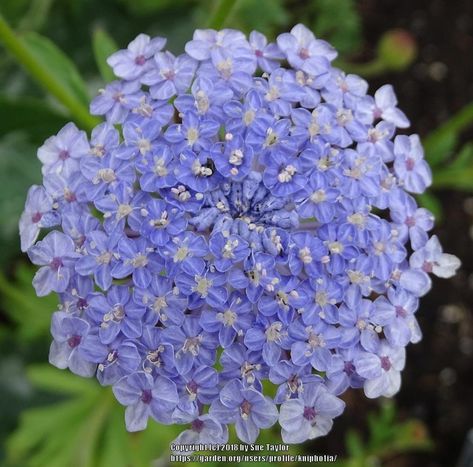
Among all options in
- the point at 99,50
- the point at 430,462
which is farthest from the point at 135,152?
the point at 430,462

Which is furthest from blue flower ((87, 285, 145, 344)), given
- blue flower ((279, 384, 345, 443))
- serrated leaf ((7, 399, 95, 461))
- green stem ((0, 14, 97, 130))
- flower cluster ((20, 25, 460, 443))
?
serrated leaf ((7, 399, 95, 461))

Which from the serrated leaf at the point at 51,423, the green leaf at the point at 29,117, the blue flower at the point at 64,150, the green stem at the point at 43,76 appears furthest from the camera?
the serrated leaf at the point at 51,423

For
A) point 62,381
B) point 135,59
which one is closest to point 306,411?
point 135,59

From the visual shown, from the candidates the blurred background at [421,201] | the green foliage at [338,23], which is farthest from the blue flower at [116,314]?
the green foliage at [338,23]

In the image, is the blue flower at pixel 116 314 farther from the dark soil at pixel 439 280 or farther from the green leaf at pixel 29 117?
the dark soil at pixel 439 280

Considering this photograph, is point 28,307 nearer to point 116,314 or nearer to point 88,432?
point 88,432

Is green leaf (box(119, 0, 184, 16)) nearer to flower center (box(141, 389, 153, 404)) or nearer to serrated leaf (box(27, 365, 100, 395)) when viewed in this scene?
serrated leaf (box(27, 365, 100, 395))
